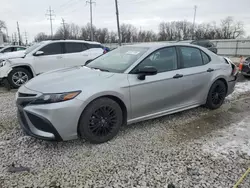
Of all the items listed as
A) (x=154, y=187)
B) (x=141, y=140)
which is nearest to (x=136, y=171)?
(x=154, y=187)

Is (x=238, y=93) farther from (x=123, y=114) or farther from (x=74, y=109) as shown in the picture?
(x=74, y=109)

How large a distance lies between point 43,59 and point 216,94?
18.1 feet

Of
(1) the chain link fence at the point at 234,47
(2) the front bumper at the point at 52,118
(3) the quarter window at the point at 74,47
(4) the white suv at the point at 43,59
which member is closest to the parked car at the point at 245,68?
(4) the white suv at the point at 43,59

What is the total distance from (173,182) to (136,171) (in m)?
0.45

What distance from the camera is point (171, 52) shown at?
4.01 m

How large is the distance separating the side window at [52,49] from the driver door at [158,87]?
489 cm

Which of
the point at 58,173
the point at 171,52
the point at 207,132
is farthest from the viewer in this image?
the point at 171,52

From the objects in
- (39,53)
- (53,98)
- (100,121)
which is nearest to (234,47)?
(39,53)

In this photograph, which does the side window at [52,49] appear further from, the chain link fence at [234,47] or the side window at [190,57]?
the chain link fence at [234,47]

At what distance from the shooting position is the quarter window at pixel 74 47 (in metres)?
7.89

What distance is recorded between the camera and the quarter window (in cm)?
789

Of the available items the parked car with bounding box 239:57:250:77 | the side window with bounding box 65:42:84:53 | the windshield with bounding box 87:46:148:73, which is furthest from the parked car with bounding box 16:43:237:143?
the parked car with bounding box 239:57:250:77

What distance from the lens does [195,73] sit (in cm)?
416

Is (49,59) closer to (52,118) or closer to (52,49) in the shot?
(52,49)
